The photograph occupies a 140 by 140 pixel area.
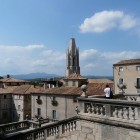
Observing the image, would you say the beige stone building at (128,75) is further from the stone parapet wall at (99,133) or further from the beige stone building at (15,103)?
the stone parapet wall at (99,133)

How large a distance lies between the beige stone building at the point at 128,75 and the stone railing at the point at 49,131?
39.0 m

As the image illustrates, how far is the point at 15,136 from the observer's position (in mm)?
13289

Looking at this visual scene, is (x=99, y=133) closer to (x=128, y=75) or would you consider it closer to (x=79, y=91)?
(x=79, y=91)

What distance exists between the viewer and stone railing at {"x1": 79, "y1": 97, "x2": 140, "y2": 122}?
995cm

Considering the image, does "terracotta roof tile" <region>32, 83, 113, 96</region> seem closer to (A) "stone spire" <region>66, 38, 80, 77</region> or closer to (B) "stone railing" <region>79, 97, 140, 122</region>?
(B) "stone railing" <region>79, 97, 140, 122</region>

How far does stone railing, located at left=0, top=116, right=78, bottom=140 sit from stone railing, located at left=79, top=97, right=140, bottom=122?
90 centimetres

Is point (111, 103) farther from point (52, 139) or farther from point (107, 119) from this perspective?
point (52, 139)

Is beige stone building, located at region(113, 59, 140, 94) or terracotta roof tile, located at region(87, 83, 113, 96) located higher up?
beige stone building, located at region(113, 59, 140, 94)

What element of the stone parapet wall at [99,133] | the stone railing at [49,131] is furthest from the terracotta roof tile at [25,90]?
the stone parapet wall at [99,133]

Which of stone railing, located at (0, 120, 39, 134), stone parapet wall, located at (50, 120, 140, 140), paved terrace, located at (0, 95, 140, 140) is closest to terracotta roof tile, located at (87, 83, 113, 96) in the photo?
stone railing, located at (0, 120, 39, 134)

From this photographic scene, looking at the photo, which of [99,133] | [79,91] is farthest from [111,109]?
[79,91]

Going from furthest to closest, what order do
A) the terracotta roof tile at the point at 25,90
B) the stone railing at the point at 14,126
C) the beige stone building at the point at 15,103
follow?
the terracotta roof tile at the point at 25,90
the beige stone building at the point at 15,103
the stone railing at the point at 14,126

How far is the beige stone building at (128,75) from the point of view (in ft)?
170

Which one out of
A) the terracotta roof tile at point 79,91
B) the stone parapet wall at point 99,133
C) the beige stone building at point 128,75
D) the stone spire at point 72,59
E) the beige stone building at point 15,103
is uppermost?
the stone spire at point 72,59
